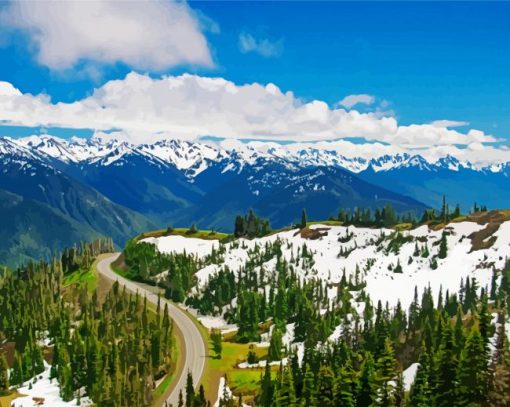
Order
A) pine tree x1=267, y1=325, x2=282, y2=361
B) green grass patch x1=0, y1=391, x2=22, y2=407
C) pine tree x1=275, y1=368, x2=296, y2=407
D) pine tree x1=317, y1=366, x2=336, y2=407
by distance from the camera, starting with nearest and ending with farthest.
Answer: pine tree x1=317, y1=366, x2=336, y2=407 → pine tree x1=275, y1=368, x2=296, y2=407 → green grass patch x1=0, y1=391, x2=22, y2=407 → pine tree x1=267, y1=325, x2=282, y2=361

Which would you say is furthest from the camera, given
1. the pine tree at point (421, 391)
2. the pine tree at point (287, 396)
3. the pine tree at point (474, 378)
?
the pine tree at point (287, 396)

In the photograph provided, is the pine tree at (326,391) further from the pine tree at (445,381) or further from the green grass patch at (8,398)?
the green grass patch at (8,398)

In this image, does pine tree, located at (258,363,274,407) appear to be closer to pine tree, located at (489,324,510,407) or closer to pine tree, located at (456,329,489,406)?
pine tree, located at (456,329,489,406)

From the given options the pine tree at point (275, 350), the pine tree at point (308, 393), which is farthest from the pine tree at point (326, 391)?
the pine tree at point (275, 350)

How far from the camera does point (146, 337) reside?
565ft

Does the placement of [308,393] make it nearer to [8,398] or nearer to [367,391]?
[367,391]

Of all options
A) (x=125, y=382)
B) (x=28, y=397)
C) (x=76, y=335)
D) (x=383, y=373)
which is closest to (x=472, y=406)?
(x=383, y=373)

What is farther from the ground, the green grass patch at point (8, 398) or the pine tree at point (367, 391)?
the pine tree at point (367, 391)

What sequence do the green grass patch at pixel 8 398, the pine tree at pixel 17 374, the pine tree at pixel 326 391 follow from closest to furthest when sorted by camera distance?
the pine tree at pixel 326 391 → the green grass patch at pixel 8 398 → the pine tree at pixel 17 374

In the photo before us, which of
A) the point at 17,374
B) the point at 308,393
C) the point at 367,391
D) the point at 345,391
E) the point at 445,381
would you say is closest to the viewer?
the point at 367,391

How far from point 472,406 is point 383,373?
17977 mm

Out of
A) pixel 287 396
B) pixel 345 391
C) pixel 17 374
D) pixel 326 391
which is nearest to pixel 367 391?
pixel 345 391

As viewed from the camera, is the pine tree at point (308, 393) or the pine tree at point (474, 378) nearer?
the pine tree at point (474, 378)

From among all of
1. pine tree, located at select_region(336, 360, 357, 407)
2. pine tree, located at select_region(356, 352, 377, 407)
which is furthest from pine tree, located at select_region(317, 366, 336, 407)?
pine tree, located at select_region(356, 352, 377, 407)
